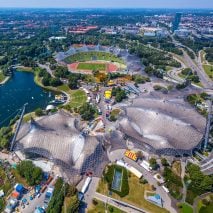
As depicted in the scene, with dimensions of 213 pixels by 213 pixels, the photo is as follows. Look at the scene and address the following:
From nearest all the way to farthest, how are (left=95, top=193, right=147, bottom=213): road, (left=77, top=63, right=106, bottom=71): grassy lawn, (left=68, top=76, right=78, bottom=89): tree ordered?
(left=95, top=193, right=147, bottom=213): road, (left=68, top=76, right=78, bottom=89): tree, (left=77, top=63, right=106, bottom=71): grassy lawn

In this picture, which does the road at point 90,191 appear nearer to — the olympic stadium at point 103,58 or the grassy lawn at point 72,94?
the grassy lawn at point 72,94

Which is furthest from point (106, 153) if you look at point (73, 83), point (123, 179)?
point (73, 83)

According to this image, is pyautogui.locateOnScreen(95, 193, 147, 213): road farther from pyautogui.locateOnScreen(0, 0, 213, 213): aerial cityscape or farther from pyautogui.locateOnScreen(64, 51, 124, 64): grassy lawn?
pyautogui.locateOnScreen(64, 51, 124, 64): grassy lawn

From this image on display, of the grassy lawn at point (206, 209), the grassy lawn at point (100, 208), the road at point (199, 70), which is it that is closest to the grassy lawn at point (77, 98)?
the grassy lawn at point (100, 208)

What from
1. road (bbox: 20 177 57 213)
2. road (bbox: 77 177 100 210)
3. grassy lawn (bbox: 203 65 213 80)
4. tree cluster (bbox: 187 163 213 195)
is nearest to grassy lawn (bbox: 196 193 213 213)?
tree cluster (bbox: 187 163 213 195)

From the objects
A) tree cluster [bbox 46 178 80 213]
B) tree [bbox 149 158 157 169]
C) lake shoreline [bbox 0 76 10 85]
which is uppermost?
tree cluster [bbox 46 178 80 213]

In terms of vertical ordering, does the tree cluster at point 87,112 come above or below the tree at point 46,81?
above

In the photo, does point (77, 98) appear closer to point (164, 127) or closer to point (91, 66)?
point (164, 127)
